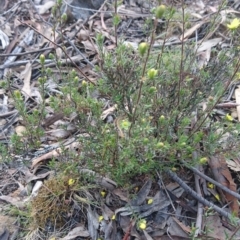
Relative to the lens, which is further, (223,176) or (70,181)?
(223,176)

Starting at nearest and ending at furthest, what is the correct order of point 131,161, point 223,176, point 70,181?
point 131,161
point 70,181
point 223,176

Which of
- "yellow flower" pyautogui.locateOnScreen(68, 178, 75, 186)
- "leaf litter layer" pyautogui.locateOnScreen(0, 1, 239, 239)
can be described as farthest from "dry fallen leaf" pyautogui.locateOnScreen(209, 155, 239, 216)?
"yellow flower" pyautogui.locateOnScreen(68, 178, 75, 186)

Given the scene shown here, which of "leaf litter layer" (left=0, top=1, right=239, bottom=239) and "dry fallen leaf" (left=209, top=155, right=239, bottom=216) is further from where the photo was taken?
"dry fallen leaf" (left=209, top=155, right=239, bottom=216)

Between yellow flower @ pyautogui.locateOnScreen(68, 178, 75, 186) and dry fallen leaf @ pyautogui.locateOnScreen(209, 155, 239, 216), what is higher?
dry fallen leaf @ pyautogui.locateOnScreen(209, 155, 239, 216)

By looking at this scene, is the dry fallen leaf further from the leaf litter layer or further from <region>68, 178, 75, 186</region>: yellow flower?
<region>68, 178, 75, 186</region>: yellow flower

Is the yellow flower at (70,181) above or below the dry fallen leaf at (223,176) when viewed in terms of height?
below

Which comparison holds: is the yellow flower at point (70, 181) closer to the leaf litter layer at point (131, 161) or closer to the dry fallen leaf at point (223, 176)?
the leaf litter layer at point (131, 161)

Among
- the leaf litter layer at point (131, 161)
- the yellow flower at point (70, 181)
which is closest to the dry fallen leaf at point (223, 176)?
the leaf litter layer at point (131, 161)

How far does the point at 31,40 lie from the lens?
3830 millimetres

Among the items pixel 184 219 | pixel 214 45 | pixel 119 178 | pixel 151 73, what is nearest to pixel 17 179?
pixel 119 178

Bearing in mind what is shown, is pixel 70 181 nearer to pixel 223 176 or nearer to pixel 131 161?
pixel 131 161

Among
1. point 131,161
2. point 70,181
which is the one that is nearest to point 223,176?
point 131,161

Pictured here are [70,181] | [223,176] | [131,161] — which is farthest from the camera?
[223,176]

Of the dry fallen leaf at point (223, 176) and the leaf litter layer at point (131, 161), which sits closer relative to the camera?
the leaf litter layer at point (131, 161)
